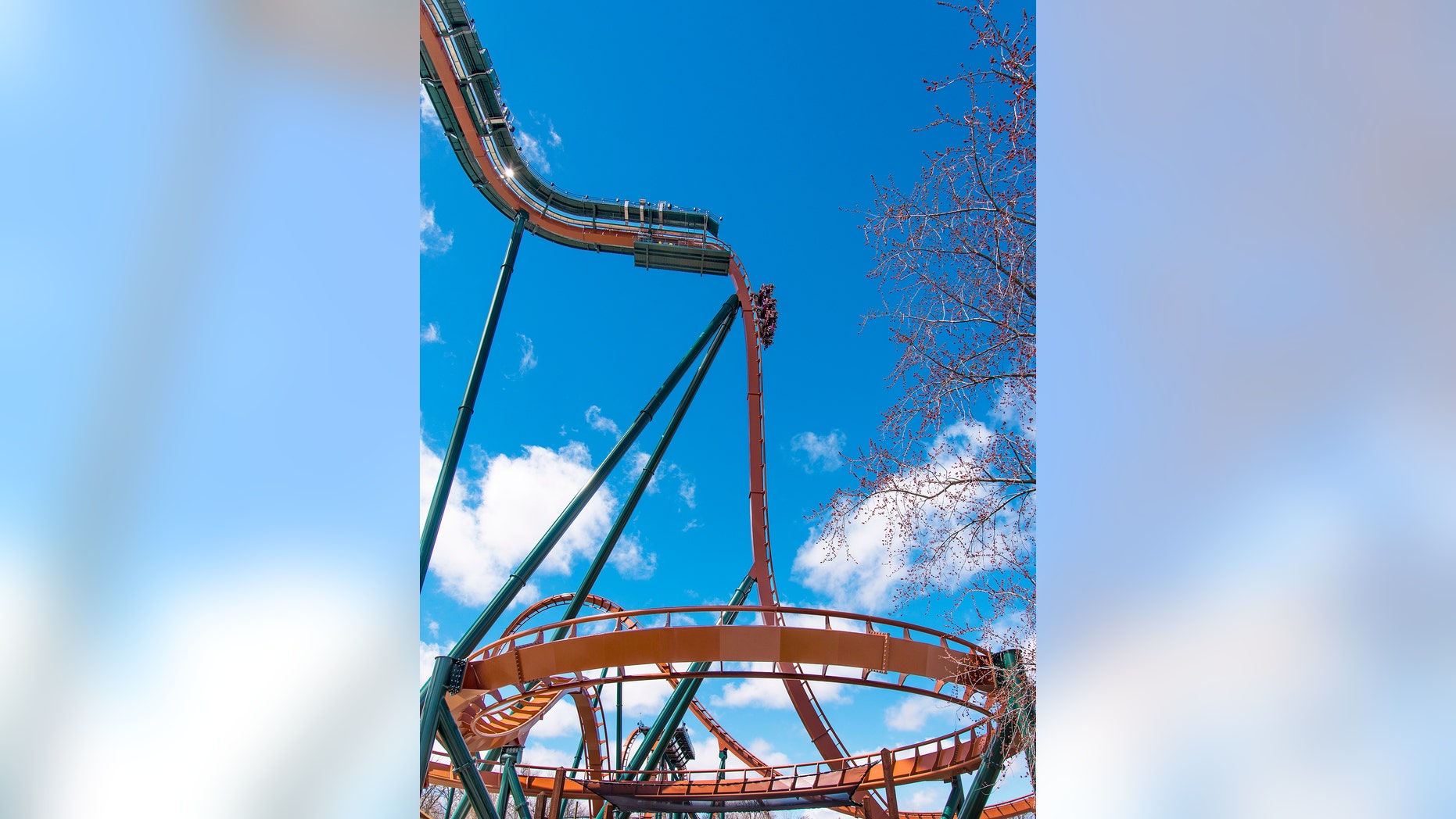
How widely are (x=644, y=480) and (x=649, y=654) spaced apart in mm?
4206

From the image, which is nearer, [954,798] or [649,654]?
[649,654]

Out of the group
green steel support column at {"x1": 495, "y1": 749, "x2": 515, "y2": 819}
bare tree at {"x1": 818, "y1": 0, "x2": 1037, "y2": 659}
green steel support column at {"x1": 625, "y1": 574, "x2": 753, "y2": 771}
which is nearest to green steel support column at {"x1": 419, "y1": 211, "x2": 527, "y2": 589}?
green steel support column at {"x1": 495, "y1": 749, "x2": 515, "y2": 819}

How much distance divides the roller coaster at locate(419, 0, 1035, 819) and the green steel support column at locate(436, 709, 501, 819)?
20 millimetres

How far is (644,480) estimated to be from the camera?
42.1 feet

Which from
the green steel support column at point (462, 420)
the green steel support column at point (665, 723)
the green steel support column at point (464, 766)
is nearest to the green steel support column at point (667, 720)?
the green steel support column at point (665, 723)

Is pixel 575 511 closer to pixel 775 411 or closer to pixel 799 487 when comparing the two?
pixel 775 411

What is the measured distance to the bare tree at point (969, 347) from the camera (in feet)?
8.98

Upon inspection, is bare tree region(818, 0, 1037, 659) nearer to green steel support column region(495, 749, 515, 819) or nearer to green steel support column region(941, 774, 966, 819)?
green steel support column region(941, 774, 966, 819)

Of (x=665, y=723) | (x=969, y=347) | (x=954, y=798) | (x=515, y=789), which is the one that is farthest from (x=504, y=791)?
(x=969, y=347)

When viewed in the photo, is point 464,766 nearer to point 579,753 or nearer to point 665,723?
point 665,723
